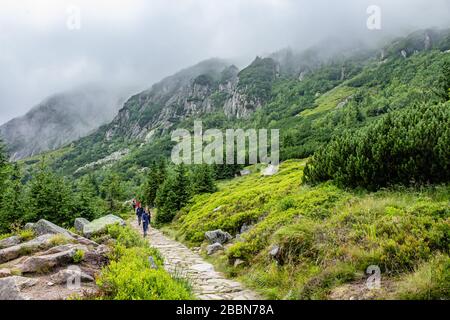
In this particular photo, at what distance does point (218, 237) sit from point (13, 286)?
36.7ft

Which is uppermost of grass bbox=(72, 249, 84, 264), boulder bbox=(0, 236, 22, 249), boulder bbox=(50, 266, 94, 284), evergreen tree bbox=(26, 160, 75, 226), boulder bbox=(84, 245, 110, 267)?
boulder bbox=(50, 266, 94, 284)

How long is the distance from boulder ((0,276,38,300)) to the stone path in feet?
13.4

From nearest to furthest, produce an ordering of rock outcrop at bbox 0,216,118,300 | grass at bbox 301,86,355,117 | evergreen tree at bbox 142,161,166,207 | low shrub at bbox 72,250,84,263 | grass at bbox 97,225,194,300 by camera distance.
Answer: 1. grass at bbox 97,225,194,300
2. rock outcrop at bbox 0,216,118,300
3. low shrub at bbox 72,250,84,263
4. evergreen tree at bbox 142,161,166,207
5. grass at bbox 301,86,355,117

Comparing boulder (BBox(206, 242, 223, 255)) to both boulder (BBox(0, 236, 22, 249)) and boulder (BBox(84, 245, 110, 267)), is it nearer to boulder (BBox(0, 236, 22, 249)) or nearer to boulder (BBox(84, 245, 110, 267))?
boulder (BBox(84, 245, 110, 267))

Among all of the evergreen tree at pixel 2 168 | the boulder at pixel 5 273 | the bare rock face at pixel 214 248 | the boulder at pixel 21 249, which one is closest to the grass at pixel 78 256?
the boulder at pixel 5 273

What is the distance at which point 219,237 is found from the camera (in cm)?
1834

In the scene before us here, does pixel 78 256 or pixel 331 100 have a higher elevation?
pixel 331 100

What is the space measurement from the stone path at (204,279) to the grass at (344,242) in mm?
443

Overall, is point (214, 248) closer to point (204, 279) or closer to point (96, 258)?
point (204, 279)

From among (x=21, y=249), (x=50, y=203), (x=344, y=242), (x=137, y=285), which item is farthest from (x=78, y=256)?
(x=50, y=203)

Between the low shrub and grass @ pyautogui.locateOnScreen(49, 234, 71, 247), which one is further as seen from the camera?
grass @ pyautogui.locateOnScreen(49, 234, 71, 247)

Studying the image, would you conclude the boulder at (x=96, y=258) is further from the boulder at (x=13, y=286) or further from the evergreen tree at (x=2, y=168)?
the evergreen tree at (x=2, y=168)

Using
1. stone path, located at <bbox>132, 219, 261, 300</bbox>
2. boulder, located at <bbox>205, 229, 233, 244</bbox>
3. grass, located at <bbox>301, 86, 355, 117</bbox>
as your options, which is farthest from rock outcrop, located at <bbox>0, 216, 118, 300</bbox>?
grass, located at <bbox>301, 86, 355, 117</bbox>

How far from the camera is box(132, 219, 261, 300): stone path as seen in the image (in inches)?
386
